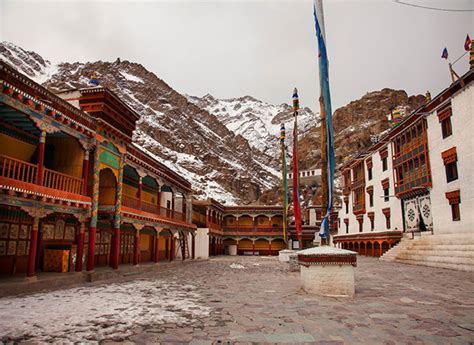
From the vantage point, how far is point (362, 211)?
112 feet

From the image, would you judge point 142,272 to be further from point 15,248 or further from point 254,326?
point 254,326

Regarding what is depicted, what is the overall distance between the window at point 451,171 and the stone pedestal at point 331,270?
1529 centimetres

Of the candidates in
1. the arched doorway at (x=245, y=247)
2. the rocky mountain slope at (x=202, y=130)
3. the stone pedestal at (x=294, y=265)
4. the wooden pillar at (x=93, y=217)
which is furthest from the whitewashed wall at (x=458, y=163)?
the rocky mountain slope at (x=202, y=130)

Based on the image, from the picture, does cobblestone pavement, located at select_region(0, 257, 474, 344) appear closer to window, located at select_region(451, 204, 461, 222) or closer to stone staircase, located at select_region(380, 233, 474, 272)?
stone staircase, located at select_region(380, 233, 474, 272)

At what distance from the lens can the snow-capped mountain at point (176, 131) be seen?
110375mm

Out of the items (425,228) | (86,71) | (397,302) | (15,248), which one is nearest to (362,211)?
(425,228)

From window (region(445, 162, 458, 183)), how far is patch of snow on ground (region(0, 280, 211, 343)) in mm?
17760

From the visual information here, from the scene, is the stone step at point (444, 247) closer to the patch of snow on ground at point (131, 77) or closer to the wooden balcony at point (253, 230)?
the wooden balcony at point (253, 230)

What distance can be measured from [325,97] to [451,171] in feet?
50.4

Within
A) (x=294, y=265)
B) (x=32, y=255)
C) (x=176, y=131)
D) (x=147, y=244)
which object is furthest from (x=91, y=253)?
(x=176, y=131)

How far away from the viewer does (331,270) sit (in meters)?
8.54

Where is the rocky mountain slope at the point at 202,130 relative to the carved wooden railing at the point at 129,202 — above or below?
above

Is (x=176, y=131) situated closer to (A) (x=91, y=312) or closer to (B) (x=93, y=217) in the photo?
(B) (x=93, y=217)

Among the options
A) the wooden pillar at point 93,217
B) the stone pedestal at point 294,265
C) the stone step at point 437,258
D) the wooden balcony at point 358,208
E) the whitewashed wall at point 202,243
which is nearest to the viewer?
the wooden pillar at point 93,217
